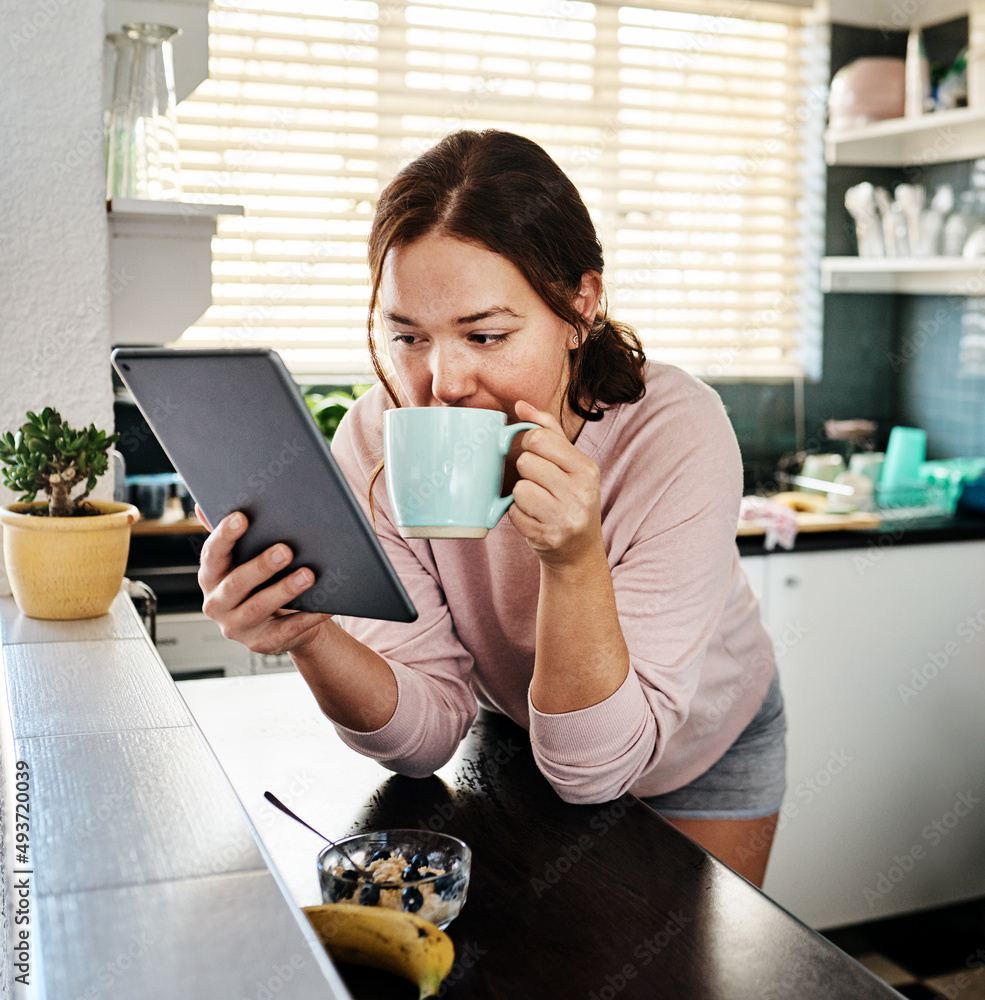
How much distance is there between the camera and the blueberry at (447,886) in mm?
726

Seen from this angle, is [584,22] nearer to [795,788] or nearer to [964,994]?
[795,788]

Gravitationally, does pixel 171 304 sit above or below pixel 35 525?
above

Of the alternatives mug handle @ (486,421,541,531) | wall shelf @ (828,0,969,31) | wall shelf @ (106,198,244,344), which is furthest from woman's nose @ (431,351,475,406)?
wall shelf @ (828,0,969,31)

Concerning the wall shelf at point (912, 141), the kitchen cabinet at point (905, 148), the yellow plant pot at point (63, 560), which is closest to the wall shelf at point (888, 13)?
the kitchen cabinet at point (905, 148)

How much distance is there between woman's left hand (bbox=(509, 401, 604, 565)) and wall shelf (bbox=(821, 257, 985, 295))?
2293mm

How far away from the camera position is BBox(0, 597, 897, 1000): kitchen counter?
1.88ft

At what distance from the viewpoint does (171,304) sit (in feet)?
5.22

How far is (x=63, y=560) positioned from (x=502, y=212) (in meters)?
0.69

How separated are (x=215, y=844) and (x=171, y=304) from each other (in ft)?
3.54

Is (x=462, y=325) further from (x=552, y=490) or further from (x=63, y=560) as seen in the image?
(x=63, y=560)

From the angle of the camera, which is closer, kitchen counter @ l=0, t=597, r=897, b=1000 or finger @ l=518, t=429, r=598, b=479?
kitchen counter @ l=0, t=597, r=897, b=1000

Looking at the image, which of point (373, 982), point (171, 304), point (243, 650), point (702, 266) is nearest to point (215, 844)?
point (373, 982)

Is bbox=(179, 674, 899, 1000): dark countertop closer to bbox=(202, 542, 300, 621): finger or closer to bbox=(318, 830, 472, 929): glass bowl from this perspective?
bbox=(318, 830, 472, 929): glass bowl

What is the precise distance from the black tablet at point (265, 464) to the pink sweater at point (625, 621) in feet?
0.87
